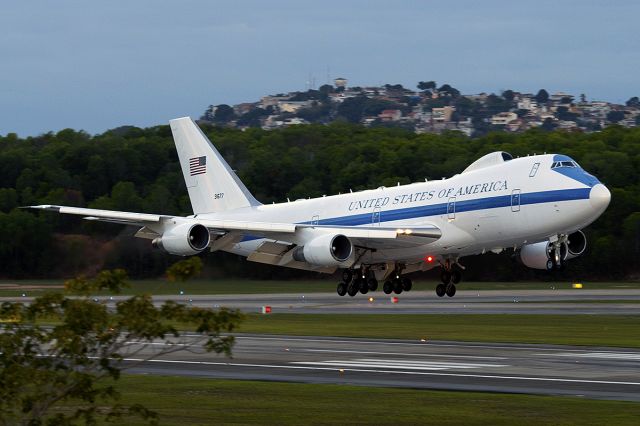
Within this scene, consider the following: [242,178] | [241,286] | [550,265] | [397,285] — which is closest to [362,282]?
[397,285]

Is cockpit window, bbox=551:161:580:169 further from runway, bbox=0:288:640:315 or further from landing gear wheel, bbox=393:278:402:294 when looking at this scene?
landing gear wheel, bbox=393:278:402:294

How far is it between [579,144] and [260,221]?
59.5m

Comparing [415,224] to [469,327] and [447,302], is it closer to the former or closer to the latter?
[469,327]

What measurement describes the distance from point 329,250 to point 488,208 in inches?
299

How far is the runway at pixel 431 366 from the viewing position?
26734 millimetres

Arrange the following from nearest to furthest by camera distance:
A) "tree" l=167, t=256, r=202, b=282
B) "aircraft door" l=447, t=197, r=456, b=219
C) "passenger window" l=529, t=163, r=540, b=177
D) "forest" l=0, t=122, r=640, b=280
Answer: "tree" l=167, t=256, r=202, b=282
"passenger window" l=529, t=163, r=540, b=177
"aircraft door" l=447, t=197, r=456, b=219
"forest" l=0, t=122, r=640, b=280

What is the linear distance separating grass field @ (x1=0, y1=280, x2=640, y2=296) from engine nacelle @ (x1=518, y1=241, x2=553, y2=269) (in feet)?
64.0

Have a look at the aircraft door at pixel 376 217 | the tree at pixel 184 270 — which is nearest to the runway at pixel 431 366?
the tree at pixel 184 270

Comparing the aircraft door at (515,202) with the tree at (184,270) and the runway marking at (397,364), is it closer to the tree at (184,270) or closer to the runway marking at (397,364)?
the runway marking at (397,364)

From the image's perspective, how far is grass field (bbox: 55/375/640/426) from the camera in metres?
21.6

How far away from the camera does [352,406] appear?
23.4 metres

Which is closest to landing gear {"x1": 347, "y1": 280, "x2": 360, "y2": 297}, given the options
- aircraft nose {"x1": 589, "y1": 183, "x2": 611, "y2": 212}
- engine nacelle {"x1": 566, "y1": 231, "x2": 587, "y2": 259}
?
engine nacelle {"x1": 566, "y1": 231, "x2": 587, "y2": 259}

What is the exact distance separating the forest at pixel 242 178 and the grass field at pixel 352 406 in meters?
45.2

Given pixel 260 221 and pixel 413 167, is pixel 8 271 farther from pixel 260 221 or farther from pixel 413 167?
pixel 413 167
